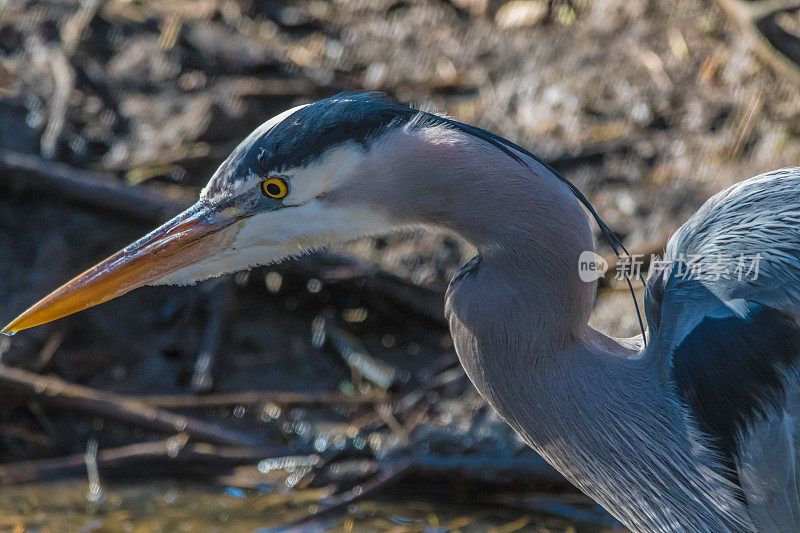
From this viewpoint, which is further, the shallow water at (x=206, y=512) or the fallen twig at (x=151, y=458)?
the fallen twig at (x=151, y=458)

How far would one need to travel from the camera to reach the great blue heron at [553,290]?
6.15 ft

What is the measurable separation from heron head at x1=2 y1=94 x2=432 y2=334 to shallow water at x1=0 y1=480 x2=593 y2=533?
1139 mm

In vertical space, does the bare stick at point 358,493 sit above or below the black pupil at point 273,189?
below

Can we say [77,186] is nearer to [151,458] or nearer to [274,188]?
[151,458]

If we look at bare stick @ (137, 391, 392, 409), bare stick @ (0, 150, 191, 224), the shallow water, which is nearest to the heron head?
the shallow water

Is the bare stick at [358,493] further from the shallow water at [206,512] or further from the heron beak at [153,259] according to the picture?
the heron beak at [153,259]

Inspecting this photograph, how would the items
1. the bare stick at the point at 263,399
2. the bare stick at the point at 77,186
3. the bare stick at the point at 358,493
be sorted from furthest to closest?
the bare stick at the point at 77,186 < the bare stick at the point at 263,399 < the bare stick at the point at 358,493

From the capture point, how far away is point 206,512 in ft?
10.1

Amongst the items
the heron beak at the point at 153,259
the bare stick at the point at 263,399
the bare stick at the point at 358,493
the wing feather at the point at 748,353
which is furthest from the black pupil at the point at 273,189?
the bare stick at the point at 263,399

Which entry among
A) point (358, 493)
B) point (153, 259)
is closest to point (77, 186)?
point (358, 493)

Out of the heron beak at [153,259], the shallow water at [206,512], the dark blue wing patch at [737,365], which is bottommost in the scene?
the shallow water at [206,512]

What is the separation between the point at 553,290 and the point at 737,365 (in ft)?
1.30

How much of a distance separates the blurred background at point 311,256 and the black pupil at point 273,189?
136 centimetres

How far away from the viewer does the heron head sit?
6.15 ft
